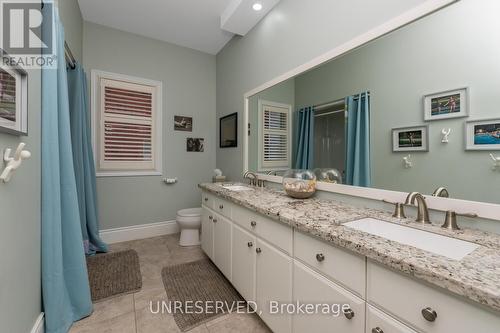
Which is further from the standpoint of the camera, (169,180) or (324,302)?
(169,180)

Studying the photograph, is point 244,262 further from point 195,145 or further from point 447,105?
point 195,145

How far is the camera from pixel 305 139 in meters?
1.92

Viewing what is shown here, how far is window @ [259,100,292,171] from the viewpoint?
2.12 metres

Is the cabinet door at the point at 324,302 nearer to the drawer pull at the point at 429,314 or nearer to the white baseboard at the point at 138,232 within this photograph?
the drawer pull at the point at 429,314

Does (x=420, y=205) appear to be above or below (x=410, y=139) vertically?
below

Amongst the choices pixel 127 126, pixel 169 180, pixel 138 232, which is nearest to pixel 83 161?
pixel 127 126

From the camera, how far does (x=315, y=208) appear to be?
4.57ft

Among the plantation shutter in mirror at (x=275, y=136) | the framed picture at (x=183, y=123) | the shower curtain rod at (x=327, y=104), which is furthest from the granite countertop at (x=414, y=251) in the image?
the framed picture at (x=183, y=123)

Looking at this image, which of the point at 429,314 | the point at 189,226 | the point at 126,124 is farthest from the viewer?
the point at 126,124

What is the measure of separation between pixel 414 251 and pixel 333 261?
12.4 inches

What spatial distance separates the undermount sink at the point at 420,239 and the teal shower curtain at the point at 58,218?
1766mm

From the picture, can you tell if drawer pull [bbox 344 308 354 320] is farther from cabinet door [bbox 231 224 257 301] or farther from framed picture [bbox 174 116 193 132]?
framed picture [bbox 174 116 193 132]

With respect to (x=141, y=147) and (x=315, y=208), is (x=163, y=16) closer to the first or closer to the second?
(x=141, y=147)

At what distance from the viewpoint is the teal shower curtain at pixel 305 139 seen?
73.4 inches
